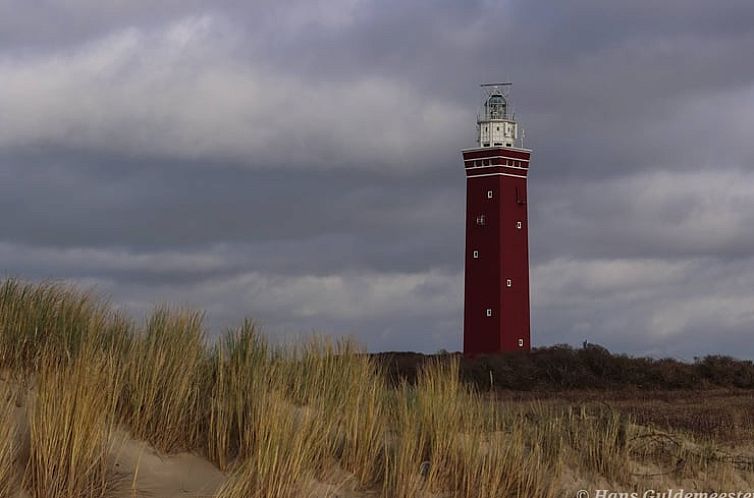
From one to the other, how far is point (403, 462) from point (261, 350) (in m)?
1.76

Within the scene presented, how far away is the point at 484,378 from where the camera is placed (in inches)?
995

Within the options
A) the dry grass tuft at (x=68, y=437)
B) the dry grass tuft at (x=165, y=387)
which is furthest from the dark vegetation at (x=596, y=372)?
the dry grass tuft at (x=68, y=437)

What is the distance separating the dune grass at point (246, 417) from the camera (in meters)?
7.99

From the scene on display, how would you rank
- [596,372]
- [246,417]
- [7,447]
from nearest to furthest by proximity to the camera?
[7,447] < [246,417] < [596,372]

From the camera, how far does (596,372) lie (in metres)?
25.6

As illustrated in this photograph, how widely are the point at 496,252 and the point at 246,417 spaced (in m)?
34.0

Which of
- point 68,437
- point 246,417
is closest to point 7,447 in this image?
point 68,437

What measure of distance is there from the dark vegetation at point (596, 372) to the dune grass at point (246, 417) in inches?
538

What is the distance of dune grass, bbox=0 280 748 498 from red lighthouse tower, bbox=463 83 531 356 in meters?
31.1

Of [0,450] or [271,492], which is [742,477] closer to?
[271,492]

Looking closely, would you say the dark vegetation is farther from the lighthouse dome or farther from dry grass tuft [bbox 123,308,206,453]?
the lighthouse dome

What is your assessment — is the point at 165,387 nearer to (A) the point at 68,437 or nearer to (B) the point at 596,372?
(A) the point at 68,437

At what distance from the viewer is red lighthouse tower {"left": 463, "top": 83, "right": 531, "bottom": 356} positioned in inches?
1654

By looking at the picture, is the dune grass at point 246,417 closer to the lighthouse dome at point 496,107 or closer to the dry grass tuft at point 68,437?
the dry grass tuft at point 68,437
